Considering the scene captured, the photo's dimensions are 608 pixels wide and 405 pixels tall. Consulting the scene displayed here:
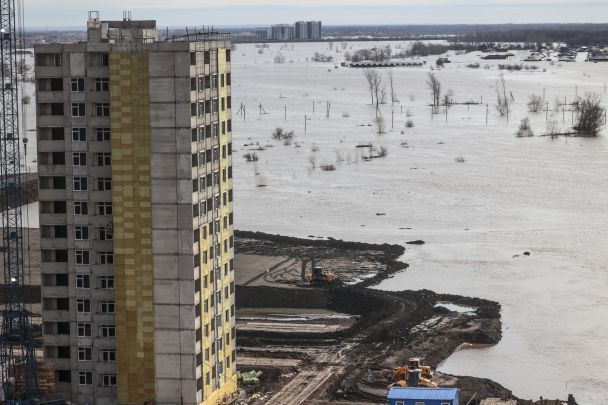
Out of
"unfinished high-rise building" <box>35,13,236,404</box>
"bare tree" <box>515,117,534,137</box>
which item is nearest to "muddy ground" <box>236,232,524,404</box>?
"unfinished high-rise building" <box>35,13,236,404</box>

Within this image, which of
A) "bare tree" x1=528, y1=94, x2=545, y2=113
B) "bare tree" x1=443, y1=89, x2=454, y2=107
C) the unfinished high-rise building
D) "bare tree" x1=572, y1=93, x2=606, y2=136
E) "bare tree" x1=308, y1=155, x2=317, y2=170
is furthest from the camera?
"bare tree" x1=443, y1=89, x2=454, y2=107

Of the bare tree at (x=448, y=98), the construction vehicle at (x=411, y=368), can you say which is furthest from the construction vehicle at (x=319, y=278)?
the bare tree at (x=448, y=98)

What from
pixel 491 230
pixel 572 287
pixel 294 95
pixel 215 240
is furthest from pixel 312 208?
pixel 294 95

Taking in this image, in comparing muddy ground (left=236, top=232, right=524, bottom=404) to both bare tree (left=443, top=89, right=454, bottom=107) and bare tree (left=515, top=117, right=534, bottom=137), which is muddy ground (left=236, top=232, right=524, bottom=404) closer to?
bare tree (left=515, top=117, right=534, bottom=137)

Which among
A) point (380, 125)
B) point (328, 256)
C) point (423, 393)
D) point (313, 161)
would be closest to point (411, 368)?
point (423, 393)

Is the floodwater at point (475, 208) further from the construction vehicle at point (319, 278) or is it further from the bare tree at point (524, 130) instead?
the construction vehicle at point (319, 278)
